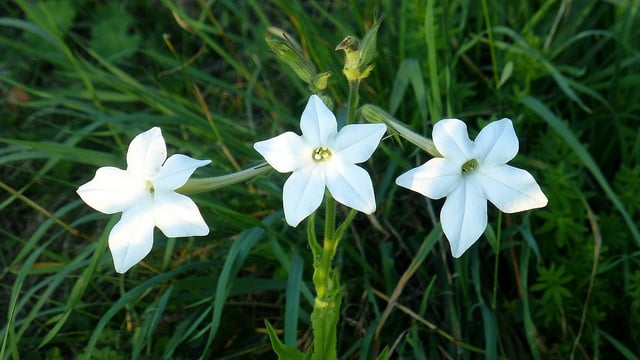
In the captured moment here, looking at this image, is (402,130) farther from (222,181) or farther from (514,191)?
(222,181)

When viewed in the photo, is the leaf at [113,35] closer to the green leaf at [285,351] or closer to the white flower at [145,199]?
the white flower at [145,199]

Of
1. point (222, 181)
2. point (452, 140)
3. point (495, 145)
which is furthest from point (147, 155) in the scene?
point (495, 145)

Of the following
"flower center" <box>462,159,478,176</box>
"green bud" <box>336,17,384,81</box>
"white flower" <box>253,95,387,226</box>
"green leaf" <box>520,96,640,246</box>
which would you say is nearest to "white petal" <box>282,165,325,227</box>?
"white flower" <box>253,95,387,226</box>

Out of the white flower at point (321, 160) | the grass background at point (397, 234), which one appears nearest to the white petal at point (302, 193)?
the white flower at point (321, 160)

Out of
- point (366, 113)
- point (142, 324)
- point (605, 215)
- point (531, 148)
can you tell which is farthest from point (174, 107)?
point (605, 215)

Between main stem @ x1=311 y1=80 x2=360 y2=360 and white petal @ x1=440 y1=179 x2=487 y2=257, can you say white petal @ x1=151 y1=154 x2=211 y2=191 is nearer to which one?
main stem @ x1=311 y1=80 x2=360 y2=360

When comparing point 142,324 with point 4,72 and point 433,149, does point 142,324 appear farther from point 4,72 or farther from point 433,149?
point 4,72
